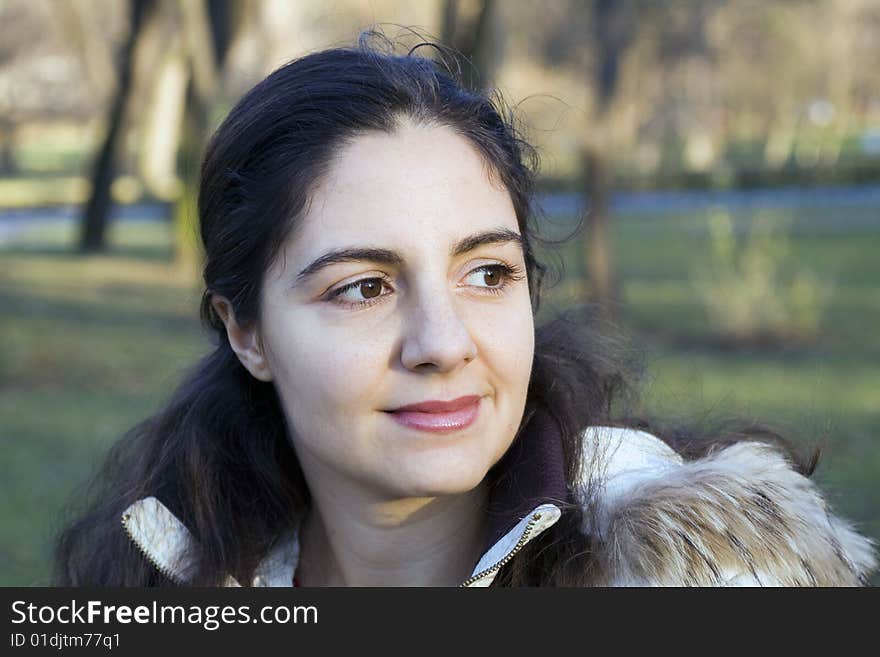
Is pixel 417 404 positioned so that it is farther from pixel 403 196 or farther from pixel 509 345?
pixel 403 196

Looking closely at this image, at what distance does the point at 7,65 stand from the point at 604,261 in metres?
34.2

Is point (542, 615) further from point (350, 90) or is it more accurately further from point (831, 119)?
point (831, 119)

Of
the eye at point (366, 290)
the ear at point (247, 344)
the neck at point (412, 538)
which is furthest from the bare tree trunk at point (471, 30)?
the eye at point (366, 290)

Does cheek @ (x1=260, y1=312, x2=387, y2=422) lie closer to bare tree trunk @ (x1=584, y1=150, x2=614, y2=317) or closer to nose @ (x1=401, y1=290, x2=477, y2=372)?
nose @ (x1=401, y1=290, x2=477, y2=372)

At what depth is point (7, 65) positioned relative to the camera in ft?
137

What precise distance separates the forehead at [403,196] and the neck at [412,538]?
503mm

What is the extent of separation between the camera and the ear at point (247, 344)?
2.52m

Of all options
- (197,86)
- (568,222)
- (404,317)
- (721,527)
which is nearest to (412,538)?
(404,317)

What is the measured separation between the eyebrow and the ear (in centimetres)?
28

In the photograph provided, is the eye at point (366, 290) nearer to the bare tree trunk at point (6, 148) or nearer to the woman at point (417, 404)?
the woman at point (417, 404)

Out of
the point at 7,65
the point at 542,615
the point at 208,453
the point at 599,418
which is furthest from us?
the point at 7,65

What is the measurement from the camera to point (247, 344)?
101 inches

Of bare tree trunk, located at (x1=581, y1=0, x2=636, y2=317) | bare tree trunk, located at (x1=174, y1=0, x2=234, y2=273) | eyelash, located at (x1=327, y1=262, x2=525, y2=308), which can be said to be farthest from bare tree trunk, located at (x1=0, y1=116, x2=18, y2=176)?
eyelash, located at (x1=327, y1=262, x2=525, y2=308)

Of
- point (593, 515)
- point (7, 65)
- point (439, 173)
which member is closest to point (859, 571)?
point (593, 515)
